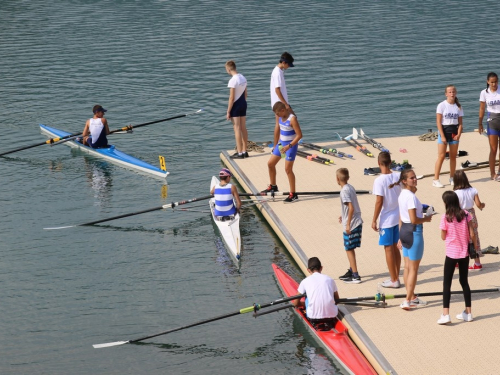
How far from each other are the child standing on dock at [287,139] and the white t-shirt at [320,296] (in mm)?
4399

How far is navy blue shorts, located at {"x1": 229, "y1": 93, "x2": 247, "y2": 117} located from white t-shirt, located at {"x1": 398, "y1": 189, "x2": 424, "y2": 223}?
8.58 metres

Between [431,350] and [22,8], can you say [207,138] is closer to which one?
[431,350]

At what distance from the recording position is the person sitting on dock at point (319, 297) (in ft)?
42.1

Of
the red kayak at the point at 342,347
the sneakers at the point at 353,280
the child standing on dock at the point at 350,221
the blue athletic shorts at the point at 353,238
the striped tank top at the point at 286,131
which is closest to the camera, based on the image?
the red kayak at the point at 342,347

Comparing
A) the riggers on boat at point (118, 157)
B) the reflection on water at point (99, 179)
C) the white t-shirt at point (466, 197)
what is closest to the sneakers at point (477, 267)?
the white t-shirt at point (466, 197)

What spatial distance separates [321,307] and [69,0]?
35949 mm

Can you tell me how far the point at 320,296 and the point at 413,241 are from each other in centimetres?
154

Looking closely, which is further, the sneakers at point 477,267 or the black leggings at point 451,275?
the sneakers at point 477,267

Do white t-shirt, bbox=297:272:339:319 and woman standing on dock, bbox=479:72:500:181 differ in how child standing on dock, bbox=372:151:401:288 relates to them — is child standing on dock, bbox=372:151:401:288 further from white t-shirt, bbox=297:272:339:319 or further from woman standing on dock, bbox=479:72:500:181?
woman standing on dock, bbox=479:72:500:181

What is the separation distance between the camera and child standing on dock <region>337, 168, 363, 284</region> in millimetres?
13703

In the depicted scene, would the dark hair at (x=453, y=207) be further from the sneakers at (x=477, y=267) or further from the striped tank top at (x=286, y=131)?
the striped tank top at (x=286, y=131)

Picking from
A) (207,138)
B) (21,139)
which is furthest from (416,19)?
(21,139)

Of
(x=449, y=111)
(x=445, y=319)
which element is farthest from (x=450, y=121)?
(x=445, y=319)

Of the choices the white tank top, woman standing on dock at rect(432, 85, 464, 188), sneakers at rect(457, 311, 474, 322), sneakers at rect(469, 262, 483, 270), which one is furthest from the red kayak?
the white tank top
